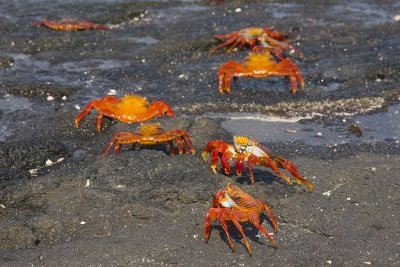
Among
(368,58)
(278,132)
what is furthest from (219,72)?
(368,58)


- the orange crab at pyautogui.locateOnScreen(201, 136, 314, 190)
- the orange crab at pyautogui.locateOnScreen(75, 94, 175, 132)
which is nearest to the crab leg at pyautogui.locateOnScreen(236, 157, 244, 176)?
the orange crab at pyautogui.locateOnScreen(201, 136, 314, 190)

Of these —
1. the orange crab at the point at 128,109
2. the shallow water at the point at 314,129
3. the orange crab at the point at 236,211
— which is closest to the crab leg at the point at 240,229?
the orange crab at the point at 236,211

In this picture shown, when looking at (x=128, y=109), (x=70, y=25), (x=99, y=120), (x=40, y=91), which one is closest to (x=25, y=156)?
(x=99, y=120)

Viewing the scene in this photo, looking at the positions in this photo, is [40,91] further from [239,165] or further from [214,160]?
[239,165]

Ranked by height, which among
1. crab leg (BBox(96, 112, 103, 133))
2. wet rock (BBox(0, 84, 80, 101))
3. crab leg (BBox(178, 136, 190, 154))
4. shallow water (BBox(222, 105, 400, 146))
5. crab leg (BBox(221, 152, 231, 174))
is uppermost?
crab leg (BBox(221, 152, 231, 174))

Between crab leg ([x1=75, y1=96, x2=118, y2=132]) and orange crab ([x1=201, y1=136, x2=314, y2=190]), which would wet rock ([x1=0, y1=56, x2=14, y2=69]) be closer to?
crab leg ([x1=75, y1=96, x2=118, y2=132])

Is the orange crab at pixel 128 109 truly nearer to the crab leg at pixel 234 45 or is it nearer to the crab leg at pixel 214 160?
the crab leg at pixel 214 160
